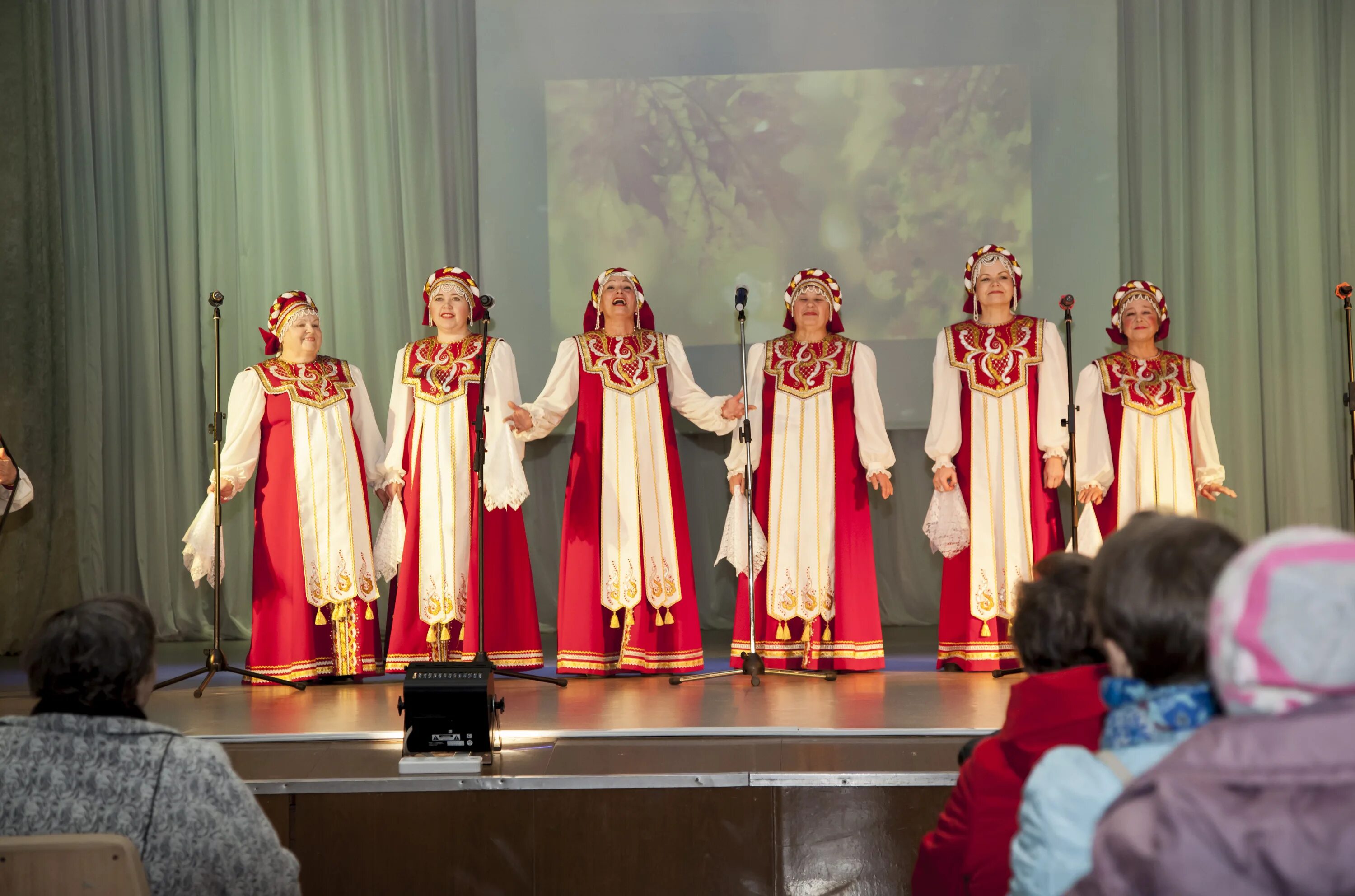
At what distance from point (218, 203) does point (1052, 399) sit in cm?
449

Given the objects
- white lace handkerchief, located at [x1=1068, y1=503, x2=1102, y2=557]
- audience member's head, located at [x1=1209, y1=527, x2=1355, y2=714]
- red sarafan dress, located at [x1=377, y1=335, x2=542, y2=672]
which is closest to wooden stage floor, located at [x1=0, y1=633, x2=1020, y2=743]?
red sarafan dress, located at [x1=377, y1=335, x2=542, y2=672]

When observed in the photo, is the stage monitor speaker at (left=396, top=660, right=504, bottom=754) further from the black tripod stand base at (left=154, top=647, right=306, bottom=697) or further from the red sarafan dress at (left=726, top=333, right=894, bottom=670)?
the red sarafan dress at (left=726, top=333, right=894, bottom=670)

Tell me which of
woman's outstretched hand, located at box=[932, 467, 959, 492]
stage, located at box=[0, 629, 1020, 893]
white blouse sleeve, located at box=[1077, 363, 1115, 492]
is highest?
white blouse sleeve, located at box=[1077, 363, 1115, 492]

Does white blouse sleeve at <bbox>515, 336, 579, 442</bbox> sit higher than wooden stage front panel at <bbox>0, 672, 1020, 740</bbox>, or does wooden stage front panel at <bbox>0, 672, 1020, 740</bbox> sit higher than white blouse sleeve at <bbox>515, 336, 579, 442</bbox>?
white blouse sleeve at <bbox>515, 336, 579, 442</bbox>

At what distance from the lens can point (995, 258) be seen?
5.34 m

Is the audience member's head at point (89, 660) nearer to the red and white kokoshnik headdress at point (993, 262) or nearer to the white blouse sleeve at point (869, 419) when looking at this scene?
the white blouse sleeve at point (869, 419)

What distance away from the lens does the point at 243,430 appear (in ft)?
17.3

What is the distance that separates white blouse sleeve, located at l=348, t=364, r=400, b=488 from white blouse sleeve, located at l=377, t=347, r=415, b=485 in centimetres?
12

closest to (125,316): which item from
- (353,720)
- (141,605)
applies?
(353,720)

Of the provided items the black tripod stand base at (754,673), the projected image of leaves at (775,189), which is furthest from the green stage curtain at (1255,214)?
the black tripod stand base at (754,673)

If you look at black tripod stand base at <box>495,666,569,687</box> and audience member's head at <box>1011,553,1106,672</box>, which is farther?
black tripod stand base at <box>495,666,569,687</box>

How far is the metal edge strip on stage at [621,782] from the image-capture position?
3270 mm

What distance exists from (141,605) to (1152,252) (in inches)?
225

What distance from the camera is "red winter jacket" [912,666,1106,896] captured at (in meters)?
1.85
